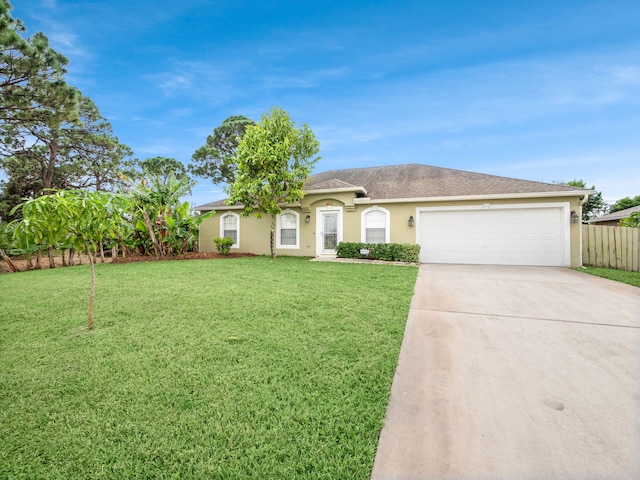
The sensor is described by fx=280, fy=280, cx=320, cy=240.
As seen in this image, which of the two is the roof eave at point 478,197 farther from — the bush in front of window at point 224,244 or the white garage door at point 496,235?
the bush in front of window at point 224,244

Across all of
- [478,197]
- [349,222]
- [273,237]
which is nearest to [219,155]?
[273,237]

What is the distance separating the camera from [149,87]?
13023mm

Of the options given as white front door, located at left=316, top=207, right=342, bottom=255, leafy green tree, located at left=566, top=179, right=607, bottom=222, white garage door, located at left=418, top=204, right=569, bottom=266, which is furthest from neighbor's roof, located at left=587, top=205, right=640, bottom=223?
white front door, located at left=316, top=207, right=342, bottom=255

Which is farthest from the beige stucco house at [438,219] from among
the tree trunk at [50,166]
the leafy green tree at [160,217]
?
the tree trunk at [50,166]

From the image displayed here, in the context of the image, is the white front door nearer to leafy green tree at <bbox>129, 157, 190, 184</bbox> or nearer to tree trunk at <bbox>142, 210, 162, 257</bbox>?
tree trunk at <bbox>142, 210, 162, 257</bbox>

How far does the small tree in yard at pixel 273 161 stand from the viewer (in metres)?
11.0

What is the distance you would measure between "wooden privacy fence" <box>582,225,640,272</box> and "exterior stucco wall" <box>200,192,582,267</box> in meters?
1.14

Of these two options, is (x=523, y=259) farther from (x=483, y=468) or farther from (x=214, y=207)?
(x=214, y=207)

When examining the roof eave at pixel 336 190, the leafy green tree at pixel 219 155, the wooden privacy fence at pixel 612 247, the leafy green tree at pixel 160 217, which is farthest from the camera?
the leafy green tree at pixel 219 155

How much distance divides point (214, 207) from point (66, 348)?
476 inches

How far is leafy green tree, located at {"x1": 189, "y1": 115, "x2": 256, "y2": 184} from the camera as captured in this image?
2192cm

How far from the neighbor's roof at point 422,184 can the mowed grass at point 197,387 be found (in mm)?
7701

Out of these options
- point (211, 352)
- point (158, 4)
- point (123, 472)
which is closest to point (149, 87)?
point (158, 4)

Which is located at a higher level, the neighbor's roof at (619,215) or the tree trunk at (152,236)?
the neighbor's roof at (619,215)
